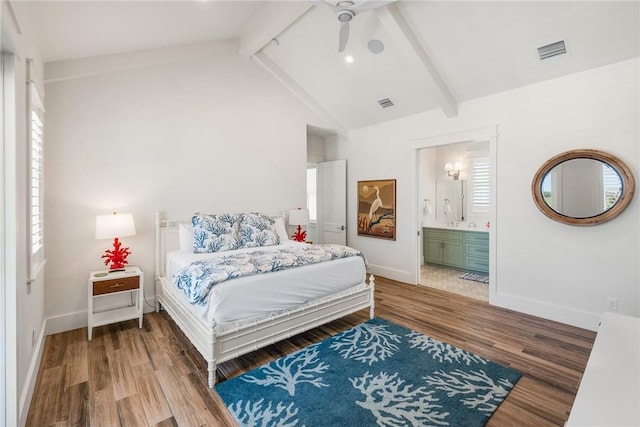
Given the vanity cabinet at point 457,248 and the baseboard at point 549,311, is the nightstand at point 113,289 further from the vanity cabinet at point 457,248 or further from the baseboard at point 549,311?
the vanity cabinet at point 457,248

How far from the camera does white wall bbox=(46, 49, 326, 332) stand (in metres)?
3.27

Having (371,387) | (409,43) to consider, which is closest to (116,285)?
(371,387)

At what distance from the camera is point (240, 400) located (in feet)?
7.13

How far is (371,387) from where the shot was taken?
2328 mm

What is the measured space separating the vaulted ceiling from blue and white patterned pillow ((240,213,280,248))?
2421 millimetres

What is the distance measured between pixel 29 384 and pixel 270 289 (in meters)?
1.79

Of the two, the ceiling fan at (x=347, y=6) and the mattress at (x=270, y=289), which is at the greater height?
the ceiling fan at (x=347, y=6)

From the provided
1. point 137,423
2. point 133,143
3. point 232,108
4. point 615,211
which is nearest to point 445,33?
point 615,211

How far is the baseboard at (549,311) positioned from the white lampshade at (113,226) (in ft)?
15.3

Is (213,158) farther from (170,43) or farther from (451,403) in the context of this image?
(451,403)

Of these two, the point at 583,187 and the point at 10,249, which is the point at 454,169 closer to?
the point at 583,187

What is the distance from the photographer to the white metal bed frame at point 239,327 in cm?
237

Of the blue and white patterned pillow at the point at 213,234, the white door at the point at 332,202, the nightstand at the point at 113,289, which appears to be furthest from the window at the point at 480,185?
the nightstand at the point at 113,289

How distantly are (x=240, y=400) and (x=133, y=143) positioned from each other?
3211 millimetres
